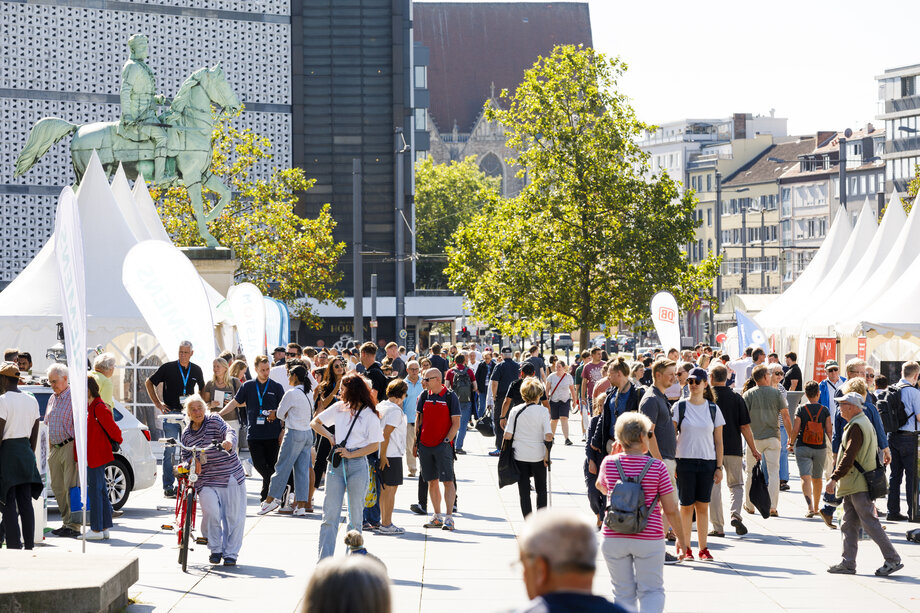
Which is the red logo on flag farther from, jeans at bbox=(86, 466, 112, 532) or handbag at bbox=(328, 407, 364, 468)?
handbag at bbox=(328, 407, 364, 468)

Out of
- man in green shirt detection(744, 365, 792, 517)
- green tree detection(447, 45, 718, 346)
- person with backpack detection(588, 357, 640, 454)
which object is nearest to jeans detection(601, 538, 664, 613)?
person with backpack detection(588, 357, 640, 454)

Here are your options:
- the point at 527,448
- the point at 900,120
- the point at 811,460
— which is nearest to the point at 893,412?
the point at 811,460

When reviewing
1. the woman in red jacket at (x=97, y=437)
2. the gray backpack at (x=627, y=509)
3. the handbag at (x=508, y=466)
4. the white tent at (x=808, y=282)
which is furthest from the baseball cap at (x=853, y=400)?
the white tent at (x=808, y=282)

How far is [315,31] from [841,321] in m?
44.7

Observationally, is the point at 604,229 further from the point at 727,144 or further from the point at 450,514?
the point at 727,144

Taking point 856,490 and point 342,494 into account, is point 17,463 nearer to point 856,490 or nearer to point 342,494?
point 342,494

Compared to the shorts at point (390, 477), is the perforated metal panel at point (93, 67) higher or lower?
higher

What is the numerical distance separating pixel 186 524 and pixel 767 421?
6.91m

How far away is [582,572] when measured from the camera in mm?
4277

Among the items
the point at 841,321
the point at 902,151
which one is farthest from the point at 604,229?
the point at 902,151

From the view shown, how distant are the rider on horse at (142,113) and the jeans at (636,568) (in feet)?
83.5

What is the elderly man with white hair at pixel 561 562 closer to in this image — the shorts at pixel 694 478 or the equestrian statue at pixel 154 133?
the shorts at pixel 694 478

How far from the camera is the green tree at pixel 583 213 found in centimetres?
4362

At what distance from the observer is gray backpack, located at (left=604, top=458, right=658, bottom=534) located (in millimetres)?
8375
